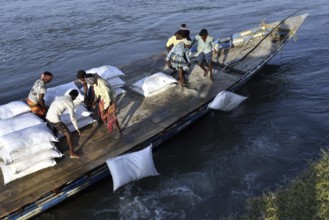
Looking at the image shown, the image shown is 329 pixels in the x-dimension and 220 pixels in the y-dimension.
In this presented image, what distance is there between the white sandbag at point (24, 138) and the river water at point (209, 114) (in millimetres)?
1810

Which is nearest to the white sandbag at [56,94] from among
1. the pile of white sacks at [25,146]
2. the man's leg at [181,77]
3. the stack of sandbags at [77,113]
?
the stack of sandbags at [77,113]

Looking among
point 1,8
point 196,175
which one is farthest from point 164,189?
point 1,8

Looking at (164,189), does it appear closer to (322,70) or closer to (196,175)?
(196,175)

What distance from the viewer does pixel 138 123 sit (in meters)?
8.96

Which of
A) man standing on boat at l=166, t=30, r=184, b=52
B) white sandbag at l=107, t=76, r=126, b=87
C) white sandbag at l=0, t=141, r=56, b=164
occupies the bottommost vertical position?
white sandbag at l=0, t=141, r=56, b=164

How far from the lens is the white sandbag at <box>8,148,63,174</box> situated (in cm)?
697

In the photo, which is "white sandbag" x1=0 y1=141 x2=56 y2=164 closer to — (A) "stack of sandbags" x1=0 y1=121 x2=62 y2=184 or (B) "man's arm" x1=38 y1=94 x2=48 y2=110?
(A) "stack of sandbags" x1=0 y1=121 x2=62 y2=184

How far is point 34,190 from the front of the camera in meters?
6.86

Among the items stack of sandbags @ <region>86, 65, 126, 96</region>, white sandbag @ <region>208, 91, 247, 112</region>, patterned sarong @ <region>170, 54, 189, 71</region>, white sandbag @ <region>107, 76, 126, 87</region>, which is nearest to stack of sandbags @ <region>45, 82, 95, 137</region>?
stack of sandbags @ <region>86, 65, 126, 96</region>

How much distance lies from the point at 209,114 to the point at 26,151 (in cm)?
590

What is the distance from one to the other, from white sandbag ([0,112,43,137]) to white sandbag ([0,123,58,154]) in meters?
0.38

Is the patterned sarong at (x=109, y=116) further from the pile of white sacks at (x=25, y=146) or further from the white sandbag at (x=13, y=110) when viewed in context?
the white sandbag at (x=13, y=110)

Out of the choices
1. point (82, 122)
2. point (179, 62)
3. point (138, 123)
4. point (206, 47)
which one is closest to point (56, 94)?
point (82, 122)

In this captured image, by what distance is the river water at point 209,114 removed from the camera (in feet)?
26.5
